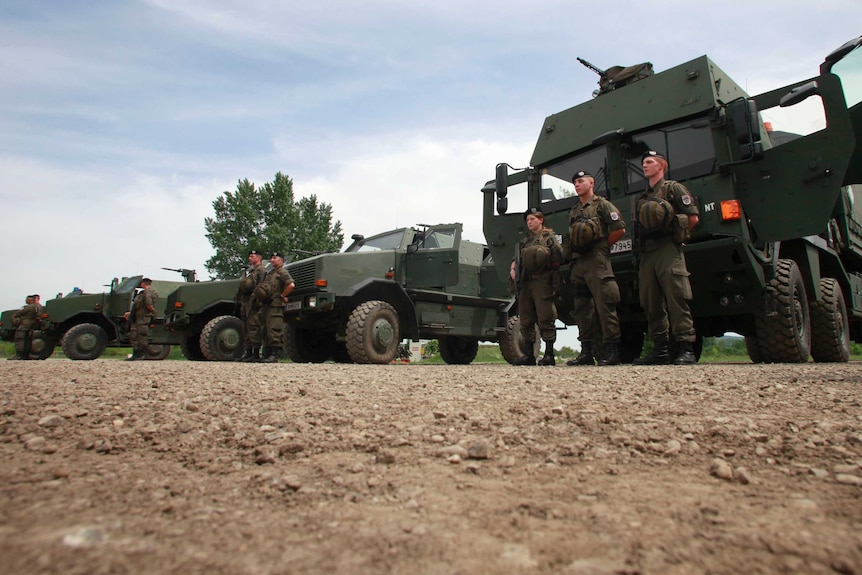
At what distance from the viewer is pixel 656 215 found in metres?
4.45

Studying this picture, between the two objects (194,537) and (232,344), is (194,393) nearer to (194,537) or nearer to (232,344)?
(194,537)

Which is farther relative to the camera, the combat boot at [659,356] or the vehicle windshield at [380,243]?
the vehicle windshield at [380,243]

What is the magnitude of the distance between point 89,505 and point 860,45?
5292mm

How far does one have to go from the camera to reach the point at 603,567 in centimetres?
97

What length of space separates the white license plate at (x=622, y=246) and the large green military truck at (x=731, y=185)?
0.04 feet

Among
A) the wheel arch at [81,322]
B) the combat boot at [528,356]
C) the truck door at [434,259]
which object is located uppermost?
the truck door at [434,259]

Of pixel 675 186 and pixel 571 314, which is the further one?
pixel 571 314

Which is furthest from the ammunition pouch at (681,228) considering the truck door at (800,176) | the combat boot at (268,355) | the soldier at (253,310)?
the soldier at (253,310)

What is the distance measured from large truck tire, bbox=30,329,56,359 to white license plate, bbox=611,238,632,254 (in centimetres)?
1112

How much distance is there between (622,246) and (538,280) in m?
0.86

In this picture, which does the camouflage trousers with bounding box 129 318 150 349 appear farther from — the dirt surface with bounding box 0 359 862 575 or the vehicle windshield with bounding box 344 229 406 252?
the dirt surface with bounding box 0 359 862 575

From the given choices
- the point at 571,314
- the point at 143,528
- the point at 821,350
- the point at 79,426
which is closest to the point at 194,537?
the point at 143,528

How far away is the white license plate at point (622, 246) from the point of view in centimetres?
538

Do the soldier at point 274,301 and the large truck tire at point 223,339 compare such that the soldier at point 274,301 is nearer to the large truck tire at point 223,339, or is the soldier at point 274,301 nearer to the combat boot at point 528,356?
the large truck tire at point 223,339
